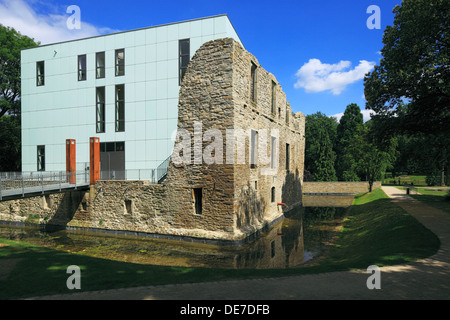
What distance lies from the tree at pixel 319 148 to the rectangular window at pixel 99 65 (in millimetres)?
30588

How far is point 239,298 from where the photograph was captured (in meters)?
5.45

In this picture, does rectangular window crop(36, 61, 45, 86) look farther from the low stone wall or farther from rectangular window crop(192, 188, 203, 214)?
the low stone wall

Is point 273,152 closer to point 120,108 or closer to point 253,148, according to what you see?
point 253,148

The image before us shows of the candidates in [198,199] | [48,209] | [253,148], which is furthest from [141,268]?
[48,209]

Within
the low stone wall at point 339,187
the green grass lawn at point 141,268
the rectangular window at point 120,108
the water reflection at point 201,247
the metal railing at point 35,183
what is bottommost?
the water reflection at point 201,247

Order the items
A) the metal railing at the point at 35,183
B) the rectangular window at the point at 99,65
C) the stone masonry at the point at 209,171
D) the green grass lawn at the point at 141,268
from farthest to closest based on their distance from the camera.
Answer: the rectangular window at the point at 99,65 → the metal railing at the point at 35,183 → the stone masonry at the point at 209,171 → the green grass lawn at the point at 141,268

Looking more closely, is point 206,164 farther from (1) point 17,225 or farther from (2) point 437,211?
(1) point 17,225

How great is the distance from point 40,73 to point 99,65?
650cm

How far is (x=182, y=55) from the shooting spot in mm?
20719

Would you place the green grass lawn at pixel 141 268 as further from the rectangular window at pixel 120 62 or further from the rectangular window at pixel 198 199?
the rectangular window at pixel 120 62

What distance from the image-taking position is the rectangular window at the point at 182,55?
20.6 meters

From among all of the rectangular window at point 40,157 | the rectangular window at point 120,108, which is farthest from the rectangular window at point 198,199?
the rectangular window at point 40,157

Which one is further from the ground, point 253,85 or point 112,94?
point 112,94
